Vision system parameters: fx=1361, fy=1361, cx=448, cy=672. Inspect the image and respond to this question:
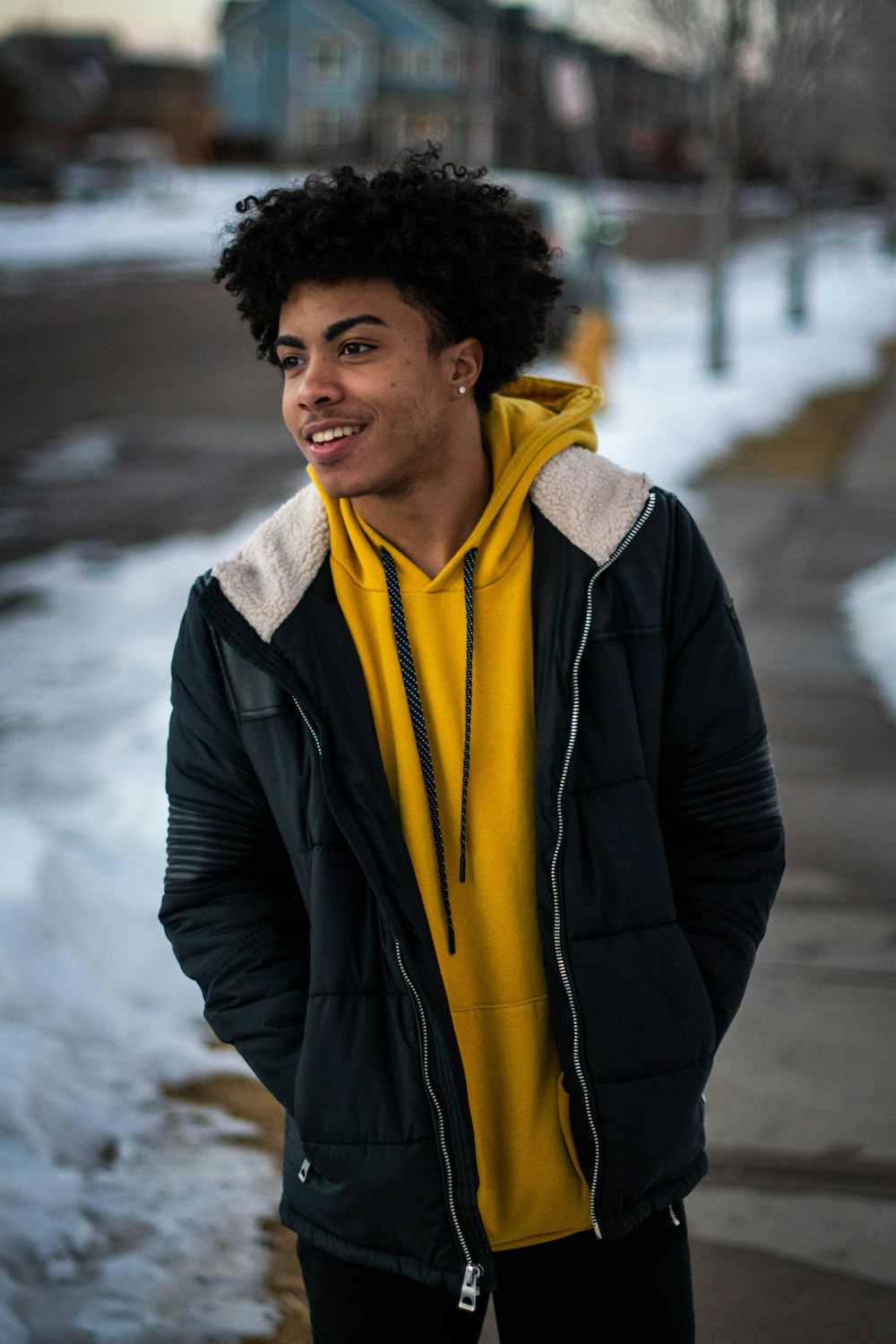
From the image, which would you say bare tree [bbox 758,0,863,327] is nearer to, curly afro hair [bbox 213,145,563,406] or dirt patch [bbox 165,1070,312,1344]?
dirt patch [bbox 165,1070,312,1344]

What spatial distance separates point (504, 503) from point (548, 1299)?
100 cm

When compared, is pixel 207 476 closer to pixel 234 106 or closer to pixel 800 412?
pixel 800 412

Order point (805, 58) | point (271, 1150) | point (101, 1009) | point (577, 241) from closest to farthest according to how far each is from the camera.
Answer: point (271, 1150), point (101, 1009), point (805, 58), point (577, 241)

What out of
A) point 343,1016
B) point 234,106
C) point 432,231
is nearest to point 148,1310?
point 343,1016

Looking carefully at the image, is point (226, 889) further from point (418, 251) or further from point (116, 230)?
point (116, 230)

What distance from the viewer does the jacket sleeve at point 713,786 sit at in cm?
174

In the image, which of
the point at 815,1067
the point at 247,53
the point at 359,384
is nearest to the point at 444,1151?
the point at 359,384

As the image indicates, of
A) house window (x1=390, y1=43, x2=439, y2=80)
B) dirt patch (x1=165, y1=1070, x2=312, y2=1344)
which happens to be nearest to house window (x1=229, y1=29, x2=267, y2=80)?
house window (x1=390, y1=43, x2=439, y2=80)

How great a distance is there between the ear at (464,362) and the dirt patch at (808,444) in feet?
24.9

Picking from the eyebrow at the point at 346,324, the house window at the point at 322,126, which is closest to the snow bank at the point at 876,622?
the eyebrow at the point at 346,324

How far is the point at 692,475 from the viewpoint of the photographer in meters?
9.36

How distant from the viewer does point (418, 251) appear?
1.71m

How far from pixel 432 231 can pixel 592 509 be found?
41 centimetres

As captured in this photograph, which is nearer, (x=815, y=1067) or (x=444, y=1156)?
(x=444, y=1156)
